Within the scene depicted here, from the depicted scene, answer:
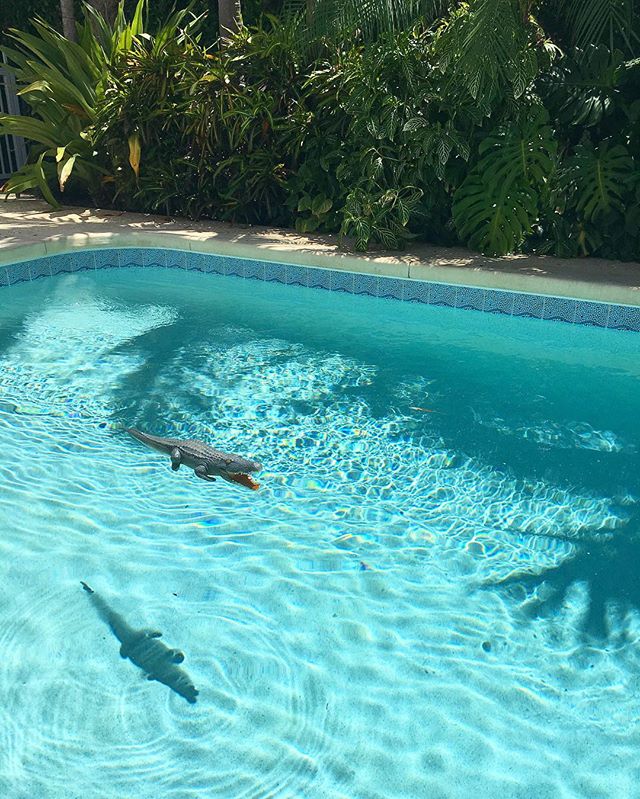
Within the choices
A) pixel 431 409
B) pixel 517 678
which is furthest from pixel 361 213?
pixel 517 678

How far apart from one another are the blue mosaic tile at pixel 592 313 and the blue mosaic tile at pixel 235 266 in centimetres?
291

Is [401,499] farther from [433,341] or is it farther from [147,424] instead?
[433,341]

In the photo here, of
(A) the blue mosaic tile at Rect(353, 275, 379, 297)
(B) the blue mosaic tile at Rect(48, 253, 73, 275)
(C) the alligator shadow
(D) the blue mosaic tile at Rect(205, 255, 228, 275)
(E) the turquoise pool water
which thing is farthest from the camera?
(D) the blue mosaic tile at Rect(205, 255, 228, 275)

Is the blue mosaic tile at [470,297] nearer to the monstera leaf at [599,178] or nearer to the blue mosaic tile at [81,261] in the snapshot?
the monstera leaf at [599,178]

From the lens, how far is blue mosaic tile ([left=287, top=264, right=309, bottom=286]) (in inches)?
282

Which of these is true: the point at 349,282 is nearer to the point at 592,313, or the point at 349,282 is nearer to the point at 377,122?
the point at 377,122

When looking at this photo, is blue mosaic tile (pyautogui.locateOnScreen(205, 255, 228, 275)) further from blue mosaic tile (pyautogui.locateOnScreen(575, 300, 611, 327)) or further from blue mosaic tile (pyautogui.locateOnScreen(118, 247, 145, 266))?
blue mosaic tile (pyautogui.locateOnScreen(575, 300, 611, 327))

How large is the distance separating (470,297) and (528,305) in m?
0.46

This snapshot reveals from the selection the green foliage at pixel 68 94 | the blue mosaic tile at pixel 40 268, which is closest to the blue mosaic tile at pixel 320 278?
the blue mosaic tile at pixel 40 268

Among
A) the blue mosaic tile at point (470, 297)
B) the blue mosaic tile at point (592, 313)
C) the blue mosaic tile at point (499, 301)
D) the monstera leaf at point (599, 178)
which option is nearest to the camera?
the blue mosaic tile at point (592, 313)

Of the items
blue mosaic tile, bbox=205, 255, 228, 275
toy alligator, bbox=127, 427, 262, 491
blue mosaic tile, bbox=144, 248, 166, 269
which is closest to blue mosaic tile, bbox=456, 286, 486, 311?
blue mosaic tile, bbox=205, 255, 228, 275

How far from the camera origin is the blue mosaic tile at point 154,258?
780cm

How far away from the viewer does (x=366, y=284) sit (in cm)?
693

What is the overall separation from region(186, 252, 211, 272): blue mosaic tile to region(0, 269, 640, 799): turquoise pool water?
6.48ft
